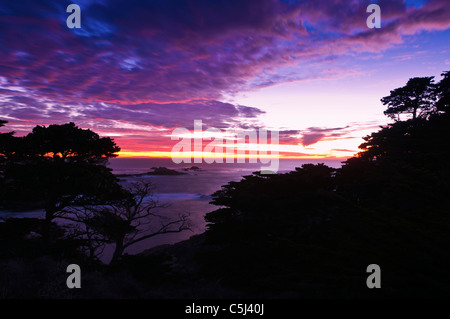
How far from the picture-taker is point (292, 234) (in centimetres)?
771

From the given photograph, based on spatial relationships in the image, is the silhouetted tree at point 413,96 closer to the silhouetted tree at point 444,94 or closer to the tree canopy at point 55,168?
the silhouetted tree at point 444,94

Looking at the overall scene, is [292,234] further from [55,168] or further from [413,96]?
[413,96]

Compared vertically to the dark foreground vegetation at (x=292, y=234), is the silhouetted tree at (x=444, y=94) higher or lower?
higher

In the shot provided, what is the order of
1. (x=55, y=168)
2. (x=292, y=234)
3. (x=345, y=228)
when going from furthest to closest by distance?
(x=55, y=168) → (x=292, y=234) → (x=345, y=228)

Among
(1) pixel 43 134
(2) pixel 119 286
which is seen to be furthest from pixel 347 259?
(1) pixel 43 134

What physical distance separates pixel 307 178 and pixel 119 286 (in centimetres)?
890

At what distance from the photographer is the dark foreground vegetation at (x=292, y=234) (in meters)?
4.01

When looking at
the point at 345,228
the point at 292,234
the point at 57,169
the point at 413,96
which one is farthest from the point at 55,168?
the point at 413,96

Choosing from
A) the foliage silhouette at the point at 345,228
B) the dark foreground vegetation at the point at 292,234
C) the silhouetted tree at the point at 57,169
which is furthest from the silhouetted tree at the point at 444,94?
the silhouetted tree at the point at 57,169

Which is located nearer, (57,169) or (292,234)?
(292,234)

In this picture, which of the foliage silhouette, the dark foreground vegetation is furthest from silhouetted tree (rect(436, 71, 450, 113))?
the foliage silhouette

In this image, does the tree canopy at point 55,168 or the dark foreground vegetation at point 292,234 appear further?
the tree canopy at point 55,168

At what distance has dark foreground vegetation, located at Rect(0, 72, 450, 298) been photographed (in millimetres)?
4012

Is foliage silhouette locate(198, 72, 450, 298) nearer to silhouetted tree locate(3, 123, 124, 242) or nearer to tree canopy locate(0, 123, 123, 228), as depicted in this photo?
silhouetted tree locate(3, 123, 124, 242)
